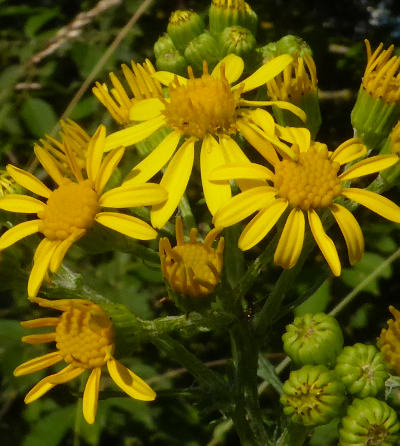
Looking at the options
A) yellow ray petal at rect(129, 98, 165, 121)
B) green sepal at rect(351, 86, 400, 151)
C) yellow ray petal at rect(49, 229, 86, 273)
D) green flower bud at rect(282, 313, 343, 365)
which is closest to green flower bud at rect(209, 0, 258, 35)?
yellow ray petal at rect(129, 98, 165, 121)

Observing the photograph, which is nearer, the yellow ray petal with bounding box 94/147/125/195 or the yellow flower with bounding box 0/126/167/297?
the yellow flower with bounding box 0/126/167/297

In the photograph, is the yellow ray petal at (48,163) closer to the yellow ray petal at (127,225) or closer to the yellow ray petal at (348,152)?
the yellow ray petal at (127,225)

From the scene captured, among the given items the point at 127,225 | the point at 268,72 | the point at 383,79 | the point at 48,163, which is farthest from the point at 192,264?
the point at 383,79

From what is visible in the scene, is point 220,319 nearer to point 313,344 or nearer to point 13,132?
point 313,344

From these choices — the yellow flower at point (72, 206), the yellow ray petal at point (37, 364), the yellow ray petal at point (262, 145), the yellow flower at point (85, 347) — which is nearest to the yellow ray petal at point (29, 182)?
the yellow flower at point (72, 206)

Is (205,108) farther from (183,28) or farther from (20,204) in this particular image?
(20,204)

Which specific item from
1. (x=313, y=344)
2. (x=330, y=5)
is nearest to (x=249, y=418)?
(x=313, y=344)

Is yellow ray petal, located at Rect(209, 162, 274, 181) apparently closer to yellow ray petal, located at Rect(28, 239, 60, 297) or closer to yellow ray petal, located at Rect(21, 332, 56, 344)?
yellow ray petal, located at Rect(28, 239, 60, 297)
